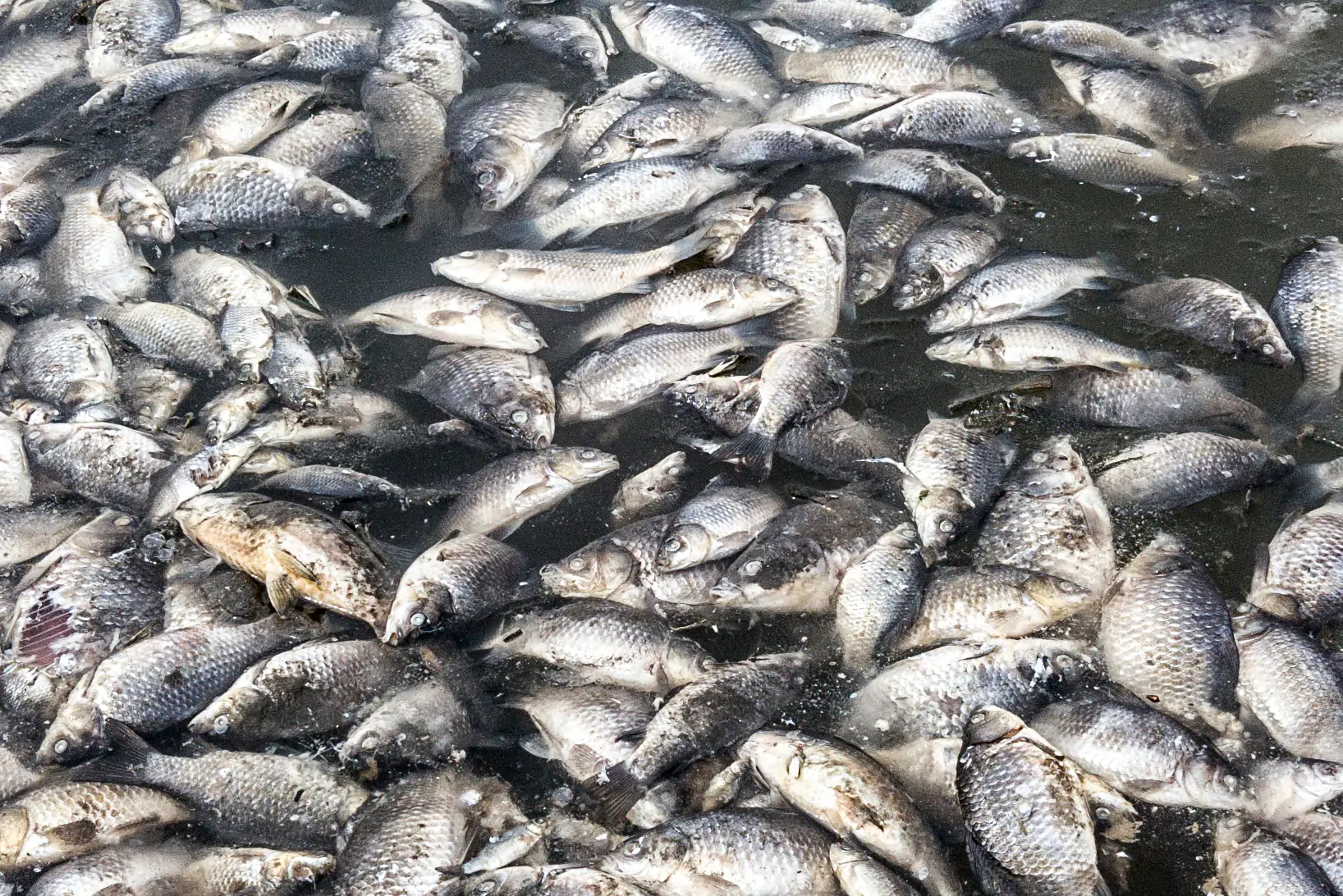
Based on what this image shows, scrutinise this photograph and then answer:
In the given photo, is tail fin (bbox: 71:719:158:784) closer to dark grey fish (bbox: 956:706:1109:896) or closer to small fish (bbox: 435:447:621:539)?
small fish (bbox: 435:447:621:539)

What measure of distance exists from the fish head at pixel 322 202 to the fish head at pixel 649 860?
11.4ft

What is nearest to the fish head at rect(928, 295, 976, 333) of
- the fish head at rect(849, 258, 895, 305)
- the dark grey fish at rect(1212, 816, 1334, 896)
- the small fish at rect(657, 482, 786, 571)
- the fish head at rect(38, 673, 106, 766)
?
the fish head at rect(849, 258, 895, 305)

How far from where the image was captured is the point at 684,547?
11.6 ft

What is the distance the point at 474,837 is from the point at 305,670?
0.84 m

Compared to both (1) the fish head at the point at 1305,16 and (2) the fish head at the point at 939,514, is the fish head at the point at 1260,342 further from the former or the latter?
(1) the fish head at the point at 1305,16

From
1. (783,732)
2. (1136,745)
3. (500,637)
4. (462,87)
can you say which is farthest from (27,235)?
(1136,745)

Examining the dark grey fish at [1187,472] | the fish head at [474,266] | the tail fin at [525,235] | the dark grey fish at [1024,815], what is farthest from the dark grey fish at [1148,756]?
the tail fin at [525,235]

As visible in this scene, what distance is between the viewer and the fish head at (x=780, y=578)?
344 centimetres

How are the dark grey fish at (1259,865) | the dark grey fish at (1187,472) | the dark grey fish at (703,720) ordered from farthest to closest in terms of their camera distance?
1. the dark grey fish at (1187,472)
2. the dark grey fish at (703,720)
3. the dark grey fish at (1259,865)

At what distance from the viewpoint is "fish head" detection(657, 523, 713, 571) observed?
3.53m

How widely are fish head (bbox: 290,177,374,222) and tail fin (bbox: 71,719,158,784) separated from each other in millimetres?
2680

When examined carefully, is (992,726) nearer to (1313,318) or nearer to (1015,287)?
(1015,287)

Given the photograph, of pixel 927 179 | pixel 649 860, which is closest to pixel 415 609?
pixel 649 860

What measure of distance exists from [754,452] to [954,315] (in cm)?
116
